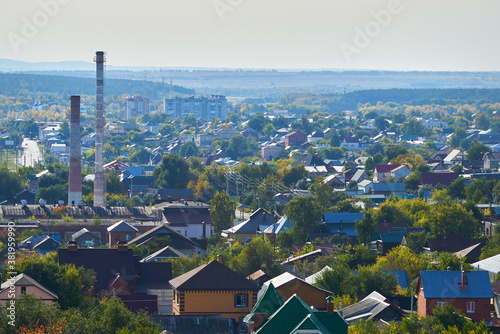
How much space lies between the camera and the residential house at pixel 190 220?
55.8m

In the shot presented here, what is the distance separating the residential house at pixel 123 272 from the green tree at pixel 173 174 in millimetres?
45779

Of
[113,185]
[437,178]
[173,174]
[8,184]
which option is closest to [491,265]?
[437,178]

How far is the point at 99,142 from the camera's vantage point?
70062 millimetres

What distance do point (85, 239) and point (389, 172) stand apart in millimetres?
41673

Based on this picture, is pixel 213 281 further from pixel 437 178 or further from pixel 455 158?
pixel 455 158

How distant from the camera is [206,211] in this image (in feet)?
191

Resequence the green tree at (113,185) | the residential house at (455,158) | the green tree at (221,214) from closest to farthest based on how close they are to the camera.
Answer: the green tree at (221,214) < the green tree at (113,185) < the residential house at (455,158)

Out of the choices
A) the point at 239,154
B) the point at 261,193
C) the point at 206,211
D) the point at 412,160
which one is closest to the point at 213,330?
the point at 206,211

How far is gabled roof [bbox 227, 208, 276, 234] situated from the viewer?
179 feet

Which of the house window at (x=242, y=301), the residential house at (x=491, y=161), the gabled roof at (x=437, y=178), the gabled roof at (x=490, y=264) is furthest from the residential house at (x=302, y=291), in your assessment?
the residential house at (x=491, y=161)

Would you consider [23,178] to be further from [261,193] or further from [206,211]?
[206,211]

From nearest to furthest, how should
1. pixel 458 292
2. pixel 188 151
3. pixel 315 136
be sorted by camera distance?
1. pixel 458 292
2. pixel 188 151
3. pixel 315 136

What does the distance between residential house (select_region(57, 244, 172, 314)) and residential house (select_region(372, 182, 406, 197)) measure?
42699mm

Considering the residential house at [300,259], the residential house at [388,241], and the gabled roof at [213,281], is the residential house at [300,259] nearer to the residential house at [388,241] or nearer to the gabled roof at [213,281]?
the residential house at [388,241]
